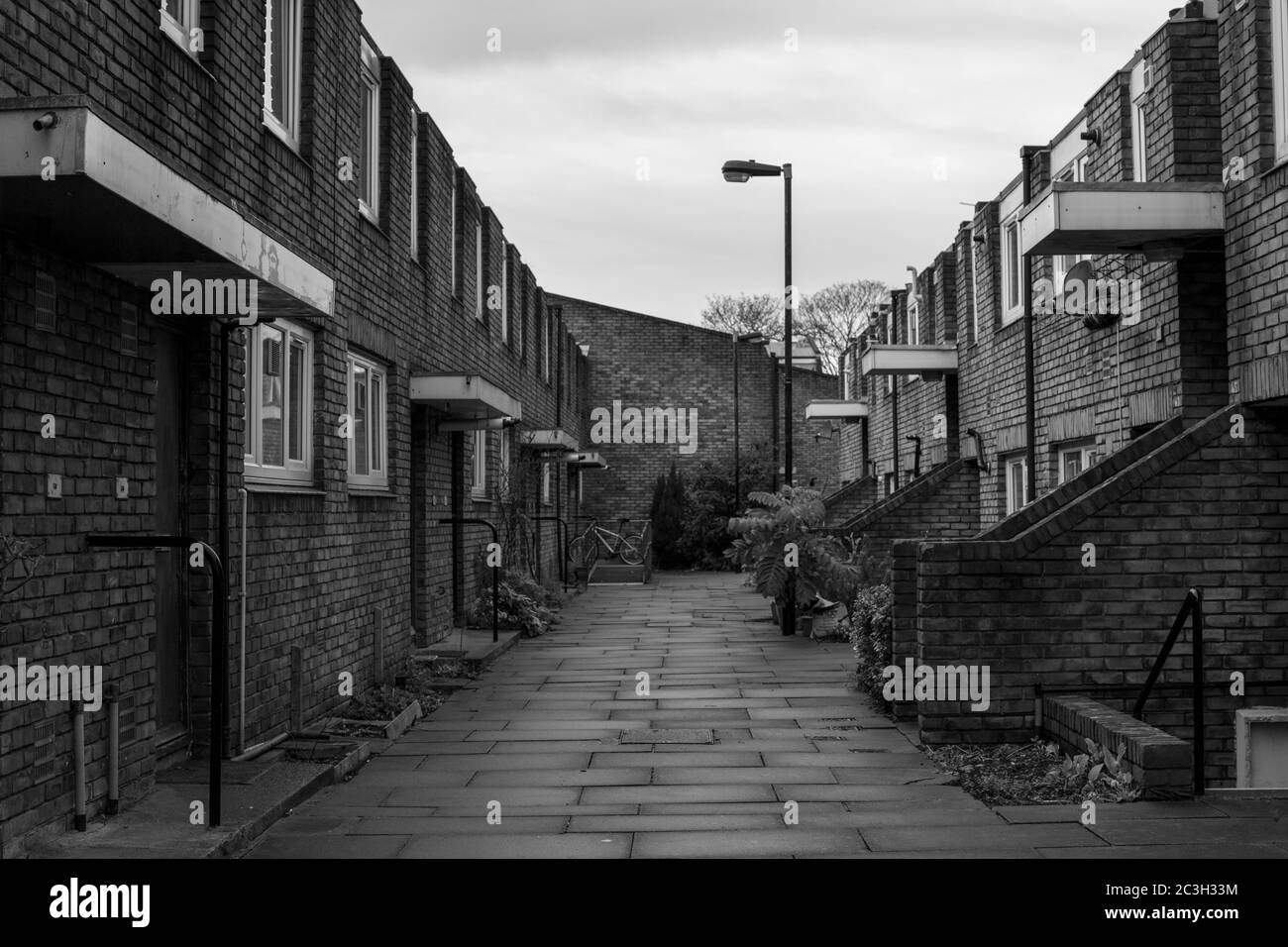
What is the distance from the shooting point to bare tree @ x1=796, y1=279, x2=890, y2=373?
157 ft

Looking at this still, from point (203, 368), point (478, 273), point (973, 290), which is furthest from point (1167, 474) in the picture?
point (478, 273)

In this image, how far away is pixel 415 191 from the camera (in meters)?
13.1

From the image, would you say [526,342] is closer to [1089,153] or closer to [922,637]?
[1089,153]

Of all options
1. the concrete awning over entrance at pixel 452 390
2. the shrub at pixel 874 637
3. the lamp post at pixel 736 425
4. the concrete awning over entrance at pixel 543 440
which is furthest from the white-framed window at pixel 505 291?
the lamp post at pixel 736 425

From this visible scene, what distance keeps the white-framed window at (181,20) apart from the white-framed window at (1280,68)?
6.31 metres

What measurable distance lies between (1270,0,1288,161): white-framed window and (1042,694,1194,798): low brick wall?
349 centimetres

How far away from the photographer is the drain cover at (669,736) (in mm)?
8438

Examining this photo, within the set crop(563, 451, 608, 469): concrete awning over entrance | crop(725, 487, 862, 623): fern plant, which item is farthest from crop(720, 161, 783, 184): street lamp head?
crop(563, 451, 608, 469): concrete awning over entrance

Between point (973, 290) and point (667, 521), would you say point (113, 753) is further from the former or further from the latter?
point (667, 521)

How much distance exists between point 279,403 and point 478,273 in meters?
8.44

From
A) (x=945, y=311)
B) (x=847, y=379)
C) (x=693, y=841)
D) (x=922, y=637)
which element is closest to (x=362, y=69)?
(x=922, y=637)

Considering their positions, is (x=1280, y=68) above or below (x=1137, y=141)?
below

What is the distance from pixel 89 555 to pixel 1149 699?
599cm

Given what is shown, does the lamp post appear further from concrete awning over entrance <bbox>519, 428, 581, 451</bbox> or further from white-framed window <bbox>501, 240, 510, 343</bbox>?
white-framed window <bbox>501, 240, 510, 343</bbox>
